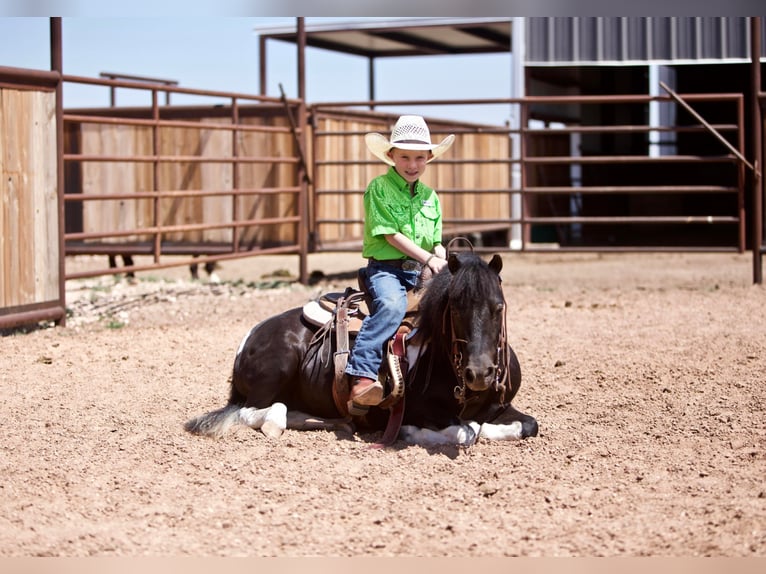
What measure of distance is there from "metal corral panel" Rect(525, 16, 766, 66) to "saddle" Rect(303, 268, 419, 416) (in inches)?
418

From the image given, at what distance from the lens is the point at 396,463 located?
13.6 feet

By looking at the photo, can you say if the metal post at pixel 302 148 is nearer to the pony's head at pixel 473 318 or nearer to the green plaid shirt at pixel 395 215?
the green plaid shirt at pixel 395 215

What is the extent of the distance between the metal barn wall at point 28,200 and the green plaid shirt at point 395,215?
3636 millimetres

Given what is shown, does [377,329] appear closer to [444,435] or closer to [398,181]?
[444,435]

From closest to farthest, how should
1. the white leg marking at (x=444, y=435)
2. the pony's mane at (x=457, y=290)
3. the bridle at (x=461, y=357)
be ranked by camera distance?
the pony's mane at (x=457, y=290) < the bridle at (x=461, y=357) < the white leg marking at (x=444, y=435)

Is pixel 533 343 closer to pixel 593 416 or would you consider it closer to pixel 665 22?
pixel 593 416

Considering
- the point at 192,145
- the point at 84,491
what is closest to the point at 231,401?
the point at 84,491

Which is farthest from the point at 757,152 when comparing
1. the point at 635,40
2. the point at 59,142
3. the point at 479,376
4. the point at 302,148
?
the point at 479,376

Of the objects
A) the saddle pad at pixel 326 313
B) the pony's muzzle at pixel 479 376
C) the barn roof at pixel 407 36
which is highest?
the barn roof at pixel 407 36

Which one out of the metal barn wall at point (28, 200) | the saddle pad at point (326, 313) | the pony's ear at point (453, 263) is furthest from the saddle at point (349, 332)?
the metal barn wall at point (28, 200)

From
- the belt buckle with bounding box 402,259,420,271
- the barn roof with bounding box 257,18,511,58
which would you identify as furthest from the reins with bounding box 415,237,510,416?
the barn roof with bounding box 257,18,511,58

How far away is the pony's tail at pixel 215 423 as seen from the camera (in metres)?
4.65

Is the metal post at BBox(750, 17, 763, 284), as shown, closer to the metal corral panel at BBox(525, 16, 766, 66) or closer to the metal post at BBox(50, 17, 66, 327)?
the metal corral panel at BBox(525, 16, 766, 66)

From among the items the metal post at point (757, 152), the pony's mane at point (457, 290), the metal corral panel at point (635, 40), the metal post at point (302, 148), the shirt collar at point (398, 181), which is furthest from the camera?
the metal corral panel at point (635, 40)
